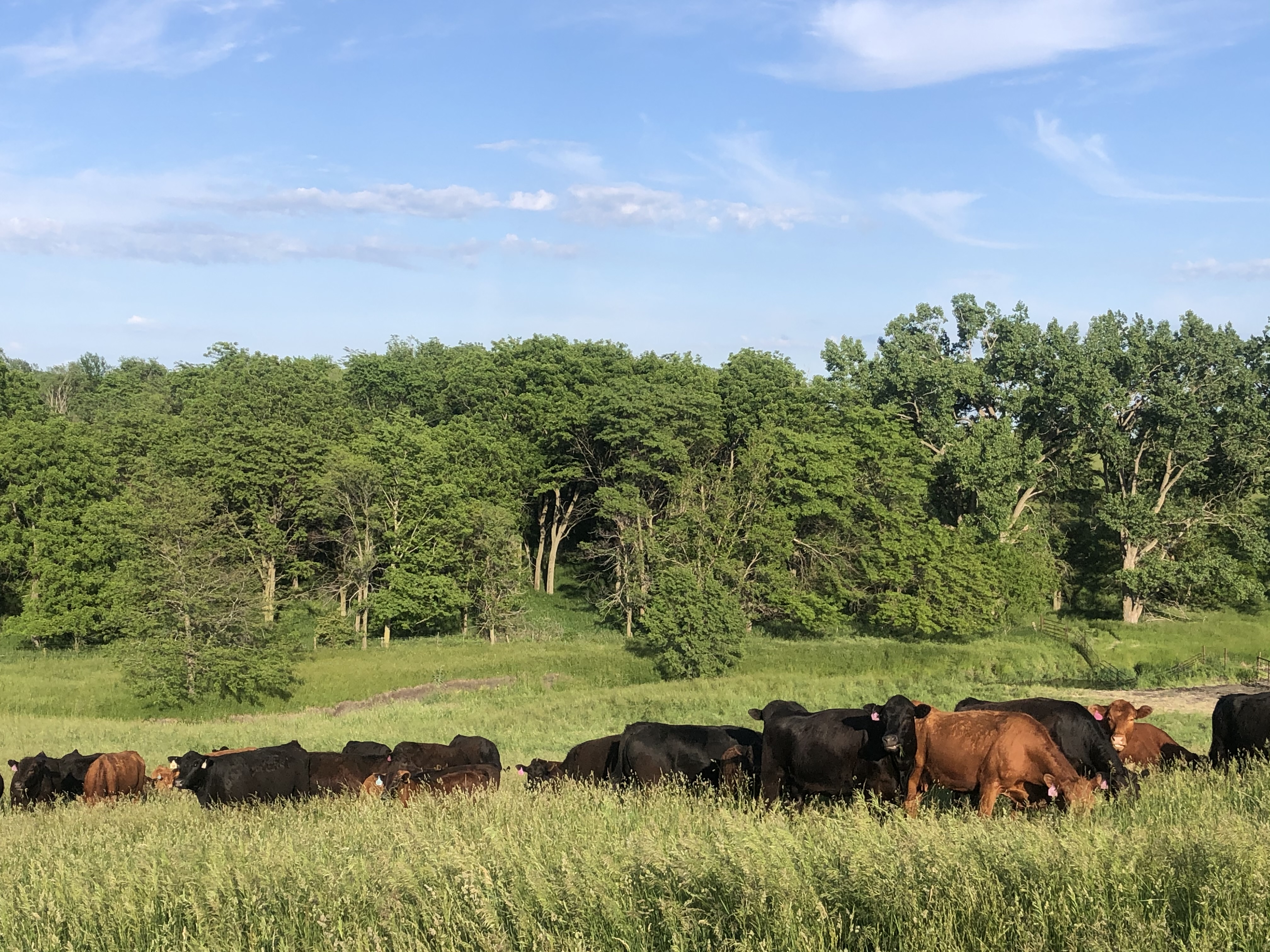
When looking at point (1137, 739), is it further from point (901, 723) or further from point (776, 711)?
point (901, 723)

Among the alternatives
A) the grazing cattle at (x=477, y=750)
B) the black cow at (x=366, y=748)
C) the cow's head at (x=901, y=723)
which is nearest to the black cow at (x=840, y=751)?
the cow's head at (x=901, y=723)

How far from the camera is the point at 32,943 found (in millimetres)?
6355

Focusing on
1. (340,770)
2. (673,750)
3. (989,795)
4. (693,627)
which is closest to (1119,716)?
(989,795)

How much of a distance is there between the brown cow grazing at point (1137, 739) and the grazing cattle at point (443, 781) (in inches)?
323

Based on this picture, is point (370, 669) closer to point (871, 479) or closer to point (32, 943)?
point (871, 479)

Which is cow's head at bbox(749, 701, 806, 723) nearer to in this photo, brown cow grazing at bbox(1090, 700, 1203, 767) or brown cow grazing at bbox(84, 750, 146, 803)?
brown cow grazing at bbox(1090, 700, 1203, 767)

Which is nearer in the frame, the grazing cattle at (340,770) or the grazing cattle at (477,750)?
the grazing cattle at (340,770)

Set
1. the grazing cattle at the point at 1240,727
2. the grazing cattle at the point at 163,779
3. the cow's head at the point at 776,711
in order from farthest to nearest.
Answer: the grazing cattle at the point at 163,779, the grazing cattle at the point at 1240,727, the cow's head at the point at 776,711

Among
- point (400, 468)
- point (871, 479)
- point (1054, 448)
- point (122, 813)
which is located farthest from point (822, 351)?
point (122, 813)

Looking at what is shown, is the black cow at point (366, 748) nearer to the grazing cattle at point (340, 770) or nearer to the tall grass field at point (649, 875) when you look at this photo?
the grazing cattle at point (340, 770)

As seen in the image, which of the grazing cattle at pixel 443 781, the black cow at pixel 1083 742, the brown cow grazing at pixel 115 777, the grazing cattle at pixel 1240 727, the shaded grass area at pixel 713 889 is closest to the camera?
the shaded grass area at pixel 713 889

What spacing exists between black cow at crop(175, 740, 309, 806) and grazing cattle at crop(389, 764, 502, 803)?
5.08 ft

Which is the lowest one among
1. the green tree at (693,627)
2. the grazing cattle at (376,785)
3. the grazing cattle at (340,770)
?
the green tree at (693,627)

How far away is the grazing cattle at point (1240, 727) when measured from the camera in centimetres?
1264
